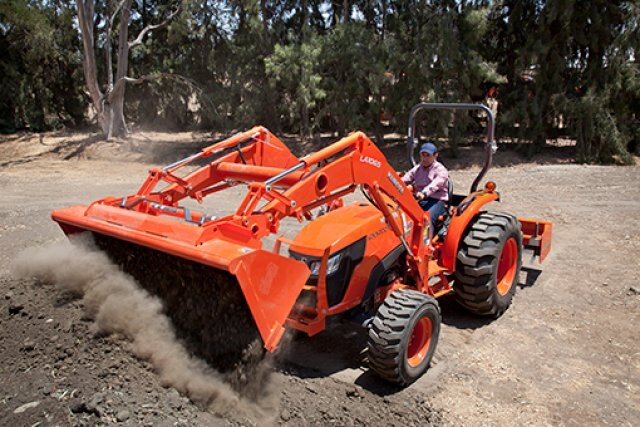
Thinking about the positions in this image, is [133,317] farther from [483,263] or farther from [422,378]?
[483,263]

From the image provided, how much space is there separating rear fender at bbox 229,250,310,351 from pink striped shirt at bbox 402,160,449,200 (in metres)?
2.17

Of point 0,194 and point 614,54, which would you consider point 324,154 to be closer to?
point 0,194

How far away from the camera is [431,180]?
215 inches

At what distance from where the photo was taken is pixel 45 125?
24000mm

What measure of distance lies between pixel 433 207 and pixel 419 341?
1486 millimetres

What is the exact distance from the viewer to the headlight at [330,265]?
4309 millimetres

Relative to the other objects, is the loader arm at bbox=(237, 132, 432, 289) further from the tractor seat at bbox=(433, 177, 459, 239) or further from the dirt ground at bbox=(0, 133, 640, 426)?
the dirt ground at bbox=(0, 133, 640, 426)

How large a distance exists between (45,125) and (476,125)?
18.9m

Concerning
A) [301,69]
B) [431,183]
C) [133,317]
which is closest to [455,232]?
[431,183]

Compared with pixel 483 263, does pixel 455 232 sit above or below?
above

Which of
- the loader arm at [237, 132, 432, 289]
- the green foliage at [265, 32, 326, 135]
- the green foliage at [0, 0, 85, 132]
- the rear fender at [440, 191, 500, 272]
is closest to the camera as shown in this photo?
the loader arm at [237, 132, 432, 289]

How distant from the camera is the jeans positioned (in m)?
5.42

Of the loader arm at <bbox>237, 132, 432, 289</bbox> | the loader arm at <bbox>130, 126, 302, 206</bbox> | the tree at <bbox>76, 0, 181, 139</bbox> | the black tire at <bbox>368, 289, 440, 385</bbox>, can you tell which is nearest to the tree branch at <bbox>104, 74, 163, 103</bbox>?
the tree at <bbox>76, 0, 181, 139</bbox>

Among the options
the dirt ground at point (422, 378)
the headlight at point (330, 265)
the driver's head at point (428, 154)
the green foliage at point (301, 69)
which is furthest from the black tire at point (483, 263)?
the green foliage at point (301, 69)
